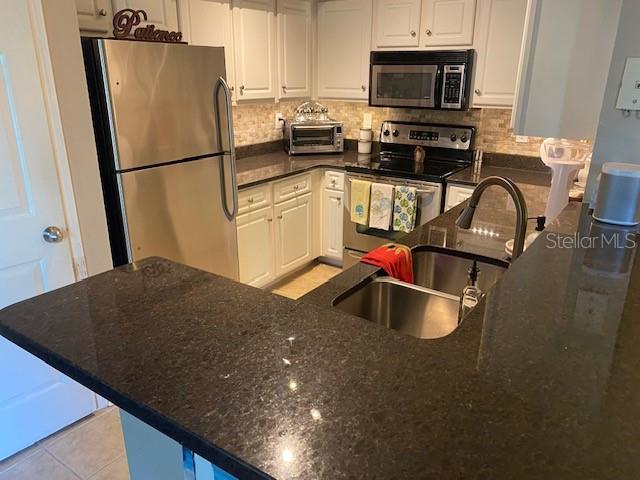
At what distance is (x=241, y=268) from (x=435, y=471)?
276 cm

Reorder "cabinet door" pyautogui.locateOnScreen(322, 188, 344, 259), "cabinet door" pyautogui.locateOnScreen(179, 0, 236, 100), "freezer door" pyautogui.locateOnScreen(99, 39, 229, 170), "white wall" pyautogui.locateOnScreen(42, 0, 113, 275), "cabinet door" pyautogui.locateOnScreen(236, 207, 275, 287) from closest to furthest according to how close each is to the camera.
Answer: "white wall" pyautogui.locateOnScreen(42, 0, 113, 275)
"freezer door" pyautogui.locateOnScreen(99, 39, 229, 170)
"cabinet door" pyautogui.locateOnScreen(179, 0, 236, 100)
"cabinet door" pyautogui.locateOnScreen(236, 207, 275, 287)
"cabinet door" pyautogui.locateOnScreen(322, 188, 344, 259)

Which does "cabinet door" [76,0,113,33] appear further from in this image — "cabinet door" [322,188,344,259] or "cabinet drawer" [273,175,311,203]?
"cabinet door" [322,188,344,259]

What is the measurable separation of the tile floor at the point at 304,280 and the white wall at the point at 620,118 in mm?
2337

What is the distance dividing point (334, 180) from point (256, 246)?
2.71 feet

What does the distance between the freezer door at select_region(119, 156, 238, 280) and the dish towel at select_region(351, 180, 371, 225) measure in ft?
3.25

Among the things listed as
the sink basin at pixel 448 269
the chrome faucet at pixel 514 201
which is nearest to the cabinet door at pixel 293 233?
the sink basin at pixel 448 269

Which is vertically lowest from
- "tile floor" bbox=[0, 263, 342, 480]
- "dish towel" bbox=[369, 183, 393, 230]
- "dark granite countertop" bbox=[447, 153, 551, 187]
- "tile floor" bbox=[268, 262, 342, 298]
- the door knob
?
"tile floor" bbox=[0, 263, 342, 480]

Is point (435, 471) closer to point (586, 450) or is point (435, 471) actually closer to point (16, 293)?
point (586, 450)

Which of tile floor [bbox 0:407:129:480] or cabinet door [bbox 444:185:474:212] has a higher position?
cabinet door [bbox 444:185:474:212]

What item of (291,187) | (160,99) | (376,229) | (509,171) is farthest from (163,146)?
(509,171)

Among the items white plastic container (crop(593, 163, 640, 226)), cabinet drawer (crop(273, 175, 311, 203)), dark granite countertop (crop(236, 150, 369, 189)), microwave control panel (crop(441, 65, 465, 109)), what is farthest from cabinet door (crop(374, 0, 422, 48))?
white plastic container (crop(593, 163, 640, 226))

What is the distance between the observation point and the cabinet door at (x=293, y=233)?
11.5ft

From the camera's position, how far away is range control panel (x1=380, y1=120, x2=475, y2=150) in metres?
3.56

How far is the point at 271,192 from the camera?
131 inches
